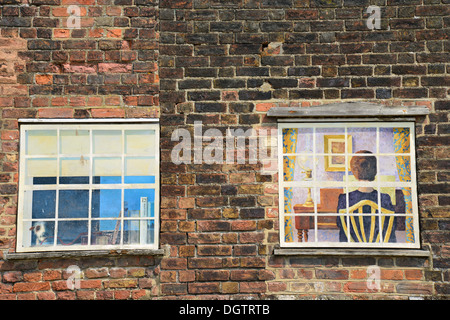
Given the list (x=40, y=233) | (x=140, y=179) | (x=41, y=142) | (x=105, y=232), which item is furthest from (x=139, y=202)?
(x=41, y=142)

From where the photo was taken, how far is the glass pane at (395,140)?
12.6 feet

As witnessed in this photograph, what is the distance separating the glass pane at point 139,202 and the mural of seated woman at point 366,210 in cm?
205

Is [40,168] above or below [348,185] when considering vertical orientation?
above

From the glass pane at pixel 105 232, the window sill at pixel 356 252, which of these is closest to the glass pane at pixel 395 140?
the window sill at pixel 356 252

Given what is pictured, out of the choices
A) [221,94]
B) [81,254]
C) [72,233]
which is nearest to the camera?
[81,254]

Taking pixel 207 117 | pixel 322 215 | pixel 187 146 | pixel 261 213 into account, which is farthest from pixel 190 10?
pixel 322 215

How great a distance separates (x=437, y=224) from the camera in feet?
12.2

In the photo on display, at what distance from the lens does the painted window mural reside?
3.78 m

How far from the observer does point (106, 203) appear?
3814mm

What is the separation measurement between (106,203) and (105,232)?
0.31m

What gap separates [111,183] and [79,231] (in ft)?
2.02

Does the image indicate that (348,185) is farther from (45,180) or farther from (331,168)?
(45,180)

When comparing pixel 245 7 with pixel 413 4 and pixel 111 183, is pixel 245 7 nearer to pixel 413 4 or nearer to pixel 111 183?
pixel 413 4

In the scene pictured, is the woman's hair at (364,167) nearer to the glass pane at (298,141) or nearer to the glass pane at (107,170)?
the glass pane at (298,141)
